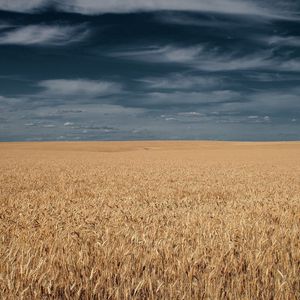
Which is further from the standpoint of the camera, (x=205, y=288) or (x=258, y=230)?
(x=258, y=230)

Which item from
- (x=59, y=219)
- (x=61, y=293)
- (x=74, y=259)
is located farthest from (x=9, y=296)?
(x=59, y=219)

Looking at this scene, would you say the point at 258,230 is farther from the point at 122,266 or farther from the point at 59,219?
the point at 59,219

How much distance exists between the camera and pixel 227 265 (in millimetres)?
5066

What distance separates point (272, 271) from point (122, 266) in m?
2.02

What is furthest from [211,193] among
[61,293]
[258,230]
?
[61,293]

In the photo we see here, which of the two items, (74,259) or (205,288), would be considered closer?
(205,288)

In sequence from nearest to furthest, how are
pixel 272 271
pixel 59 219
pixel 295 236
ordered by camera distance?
pixel 272 271 < pixel 295 236 < pixel 59 219

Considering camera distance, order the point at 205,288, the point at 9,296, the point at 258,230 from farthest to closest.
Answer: the point at 258,230, the point at 205,288, the point at 9,296

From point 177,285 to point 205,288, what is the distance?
1.27 ft

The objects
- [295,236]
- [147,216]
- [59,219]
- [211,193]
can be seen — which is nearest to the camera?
[295,236]

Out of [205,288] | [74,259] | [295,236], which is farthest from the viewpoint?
[295,236]

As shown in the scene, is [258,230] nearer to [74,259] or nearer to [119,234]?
[119,234]

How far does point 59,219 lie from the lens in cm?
809

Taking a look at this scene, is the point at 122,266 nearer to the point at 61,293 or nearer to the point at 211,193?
the point at 61,293
